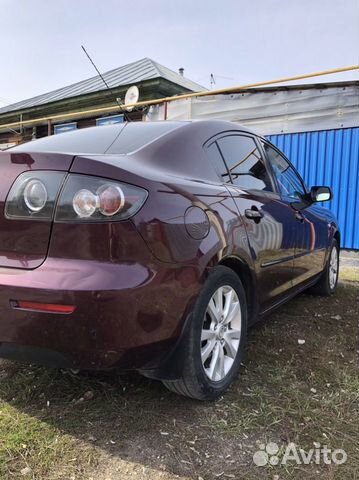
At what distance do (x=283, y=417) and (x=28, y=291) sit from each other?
4.77 ft

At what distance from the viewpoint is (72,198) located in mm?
1865

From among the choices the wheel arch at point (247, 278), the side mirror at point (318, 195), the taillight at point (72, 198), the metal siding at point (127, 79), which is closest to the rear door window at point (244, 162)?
the wheel arch at point (247, 278)

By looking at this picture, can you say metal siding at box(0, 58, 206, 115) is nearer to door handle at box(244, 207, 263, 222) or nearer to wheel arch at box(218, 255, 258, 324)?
door handle at box(244, 207, 263, 222)

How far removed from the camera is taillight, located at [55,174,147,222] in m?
1.84

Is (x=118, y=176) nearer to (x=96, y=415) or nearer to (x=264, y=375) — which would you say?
(x=96, y=415)

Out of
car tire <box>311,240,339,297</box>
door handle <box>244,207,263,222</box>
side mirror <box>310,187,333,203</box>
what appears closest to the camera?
door handle <box>244,207,263,222</box>

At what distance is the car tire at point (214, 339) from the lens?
84.2 inches

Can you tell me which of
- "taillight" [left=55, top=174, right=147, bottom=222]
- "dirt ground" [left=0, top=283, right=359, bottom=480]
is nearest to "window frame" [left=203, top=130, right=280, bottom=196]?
"taillight" [left=55, top=174, right=147, bottom=222]

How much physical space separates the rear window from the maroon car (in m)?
0.02

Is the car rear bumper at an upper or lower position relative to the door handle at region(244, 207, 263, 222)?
lower

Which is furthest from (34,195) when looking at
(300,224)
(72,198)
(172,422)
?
(300,224)

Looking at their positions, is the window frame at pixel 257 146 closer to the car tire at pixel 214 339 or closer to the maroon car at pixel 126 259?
the maroon car at pixel 126 259

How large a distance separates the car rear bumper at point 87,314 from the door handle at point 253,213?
2.86 ft

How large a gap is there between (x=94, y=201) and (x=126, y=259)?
11.1 inches
